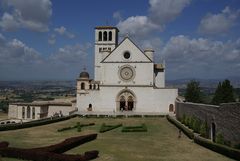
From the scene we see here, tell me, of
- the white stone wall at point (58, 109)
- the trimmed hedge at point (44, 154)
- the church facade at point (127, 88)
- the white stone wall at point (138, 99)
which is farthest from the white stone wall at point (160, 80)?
the trimmed hedge at point (44, 154)

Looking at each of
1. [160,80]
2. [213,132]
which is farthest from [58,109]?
[213,132]

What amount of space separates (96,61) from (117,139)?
110ft

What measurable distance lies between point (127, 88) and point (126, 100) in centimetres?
200

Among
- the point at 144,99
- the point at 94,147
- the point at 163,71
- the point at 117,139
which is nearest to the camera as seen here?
the point at 94,147

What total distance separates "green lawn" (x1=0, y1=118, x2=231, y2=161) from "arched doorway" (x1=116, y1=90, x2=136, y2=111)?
594 inches

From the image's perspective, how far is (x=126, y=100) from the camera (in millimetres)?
57312

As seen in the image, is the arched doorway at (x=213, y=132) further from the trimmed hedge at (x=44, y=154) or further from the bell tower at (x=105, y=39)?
the bell tower at (x=105, y=39)

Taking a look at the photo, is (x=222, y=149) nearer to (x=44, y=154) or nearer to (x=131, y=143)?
(x=131, y=143)

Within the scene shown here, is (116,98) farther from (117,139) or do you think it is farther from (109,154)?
(109,154)

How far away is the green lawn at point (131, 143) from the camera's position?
24.0 metres

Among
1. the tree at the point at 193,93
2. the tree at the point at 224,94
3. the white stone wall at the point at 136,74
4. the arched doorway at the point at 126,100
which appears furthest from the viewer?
the tree at the point at 193,93

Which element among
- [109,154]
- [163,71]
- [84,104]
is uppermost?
[163,71]

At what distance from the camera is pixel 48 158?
70.2 feet

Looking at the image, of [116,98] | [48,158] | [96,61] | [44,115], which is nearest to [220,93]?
[116,98]
